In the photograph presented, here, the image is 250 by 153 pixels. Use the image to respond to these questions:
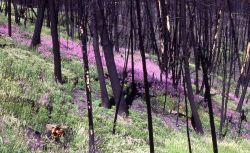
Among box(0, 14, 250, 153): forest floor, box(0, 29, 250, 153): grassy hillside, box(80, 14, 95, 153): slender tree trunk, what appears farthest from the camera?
box(0, 14, 250, 153): forest floor

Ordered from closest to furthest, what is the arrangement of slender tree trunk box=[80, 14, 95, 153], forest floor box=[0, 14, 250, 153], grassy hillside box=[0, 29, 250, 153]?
1. slender tree trunk box=[80, 14, 95, 153]
2. grassy hillside box=[0, 29, 250, 153]
3. forest floor box=[0, 14, 250, 153]

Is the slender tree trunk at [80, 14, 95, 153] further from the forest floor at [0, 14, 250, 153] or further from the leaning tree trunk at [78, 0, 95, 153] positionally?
the forest floor at [0, 14, 250, 153]

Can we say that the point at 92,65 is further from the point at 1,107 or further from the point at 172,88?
the point at 1,107

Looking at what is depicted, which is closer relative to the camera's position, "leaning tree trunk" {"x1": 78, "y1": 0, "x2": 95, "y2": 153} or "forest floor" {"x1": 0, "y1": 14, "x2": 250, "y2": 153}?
"leaning tree trunk" {"x1": 78, "y1": 0, "x2": 95, "y2": 153}

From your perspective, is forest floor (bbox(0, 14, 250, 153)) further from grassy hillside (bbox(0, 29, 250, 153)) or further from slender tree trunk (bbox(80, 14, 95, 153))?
slender tree trunk (bbox(80, 14, 95, 153))

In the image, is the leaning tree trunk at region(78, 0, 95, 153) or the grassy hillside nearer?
the leaning tree trunk at region(78, 0, 95, 153)

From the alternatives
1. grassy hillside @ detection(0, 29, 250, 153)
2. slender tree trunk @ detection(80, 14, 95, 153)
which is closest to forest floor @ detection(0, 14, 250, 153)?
grassy hillside @ detection(0, 29, 250, 153)

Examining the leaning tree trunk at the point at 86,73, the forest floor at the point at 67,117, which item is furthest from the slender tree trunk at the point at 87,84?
the forest floor at the point at 67,117

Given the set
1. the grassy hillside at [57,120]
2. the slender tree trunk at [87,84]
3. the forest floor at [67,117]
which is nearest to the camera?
the slender tree trunk at [87,84]

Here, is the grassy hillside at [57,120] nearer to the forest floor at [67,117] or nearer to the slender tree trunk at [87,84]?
the forest floor at [67,117]

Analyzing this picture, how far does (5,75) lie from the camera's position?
1142cm

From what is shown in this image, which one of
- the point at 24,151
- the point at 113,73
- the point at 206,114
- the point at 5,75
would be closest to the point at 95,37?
the point at 113,73

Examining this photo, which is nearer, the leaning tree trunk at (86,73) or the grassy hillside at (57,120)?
the leaning tree trunk at (86,73)

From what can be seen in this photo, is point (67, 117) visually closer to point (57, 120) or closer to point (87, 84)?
point (57, 120)
